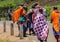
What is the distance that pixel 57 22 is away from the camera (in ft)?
52.4

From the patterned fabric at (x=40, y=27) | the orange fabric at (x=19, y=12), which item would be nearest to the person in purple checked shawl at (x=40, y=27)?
the patterned fabric at (x=40, y=27)

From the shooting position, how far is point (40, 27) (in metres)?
15.1

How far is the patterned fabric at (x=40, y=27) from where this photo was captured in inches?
594

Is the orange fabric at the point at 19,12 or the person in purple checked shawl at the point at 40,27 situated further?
the orange fabric at the point at 19,12

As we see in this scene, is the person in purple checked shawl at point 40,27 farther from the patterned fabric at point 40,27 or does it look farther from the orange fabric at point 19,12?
the orange fabric at point 19,12

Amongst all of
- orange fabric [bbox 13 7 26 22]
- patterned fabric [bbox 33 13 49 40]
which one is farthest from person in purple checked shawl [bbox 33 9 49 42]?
orange fabric [bbox 13 7 26 22]

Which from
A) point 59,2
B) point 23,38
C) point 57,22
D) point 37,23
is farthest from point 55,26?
point 59,2

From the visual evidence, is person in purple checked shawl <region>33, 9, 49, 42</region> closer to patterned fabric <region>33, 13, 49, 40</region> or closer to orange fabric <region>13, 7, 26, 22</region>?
patterned fabric <region>33, 13, 49, 40</region>

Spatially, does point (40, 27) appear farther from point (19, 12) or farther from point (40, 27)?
point (19, 12)

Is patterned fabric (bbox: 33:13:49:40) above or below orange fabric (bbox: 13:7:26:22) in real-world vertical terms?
below

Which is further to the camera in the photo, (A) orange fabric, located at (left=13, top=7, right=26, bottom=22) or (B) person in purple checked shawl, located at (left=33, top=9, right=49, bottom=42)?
(A) orange fabric, located at (left=13, top=7, right=26, bottom=22)

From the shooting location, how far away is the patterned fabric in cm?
1508

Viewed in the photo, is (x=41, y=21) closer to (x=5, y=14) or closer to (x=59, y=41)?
(x=59, y=41)

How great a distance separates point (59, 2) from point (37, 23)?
41646 mm
